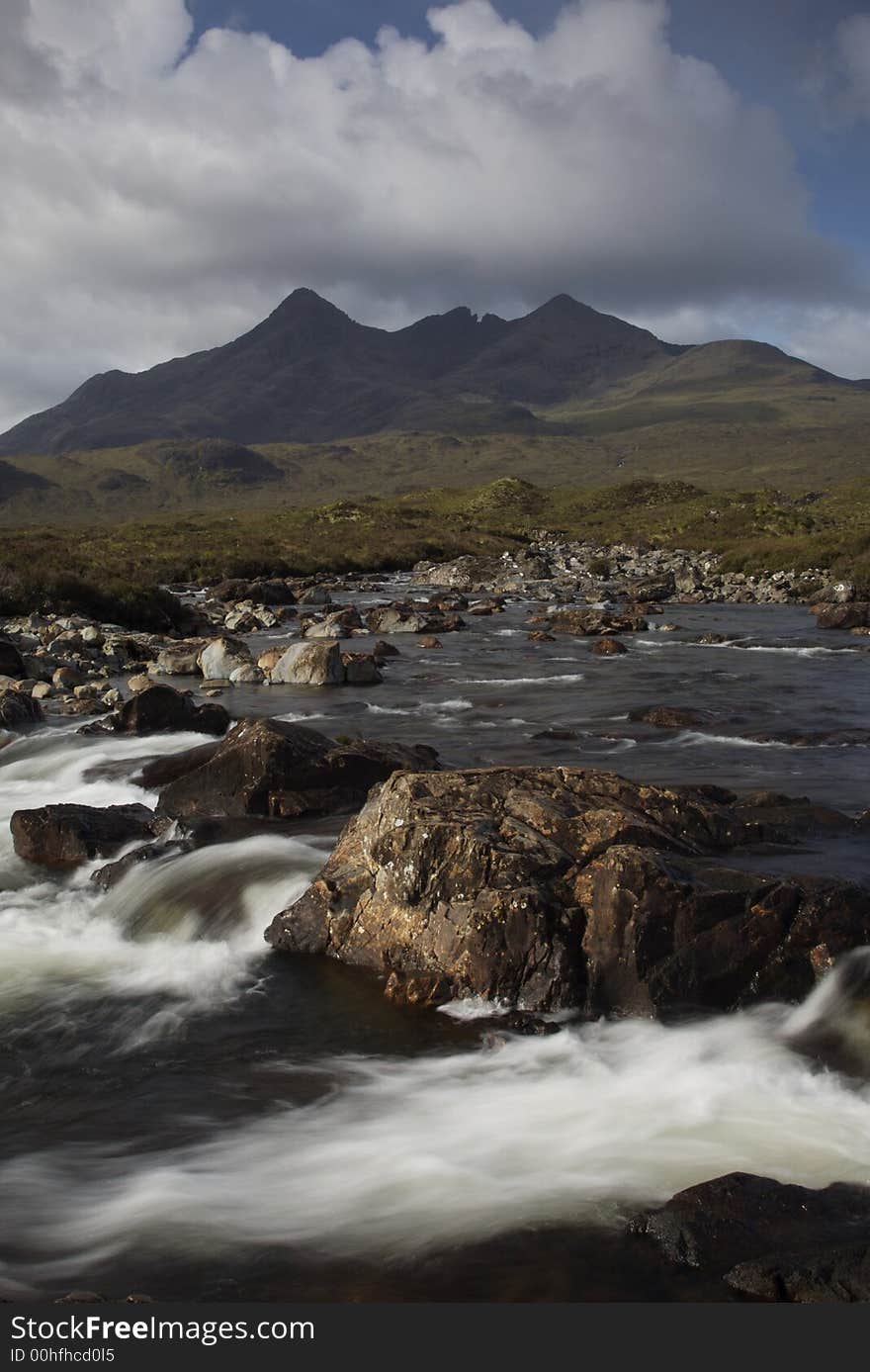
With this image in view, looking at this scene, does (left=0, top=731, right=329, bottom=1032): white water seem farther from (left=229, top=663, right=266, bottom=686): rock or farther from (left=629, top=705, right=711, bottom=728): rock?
(left=229, top=663, right=266, bottom=686): rock

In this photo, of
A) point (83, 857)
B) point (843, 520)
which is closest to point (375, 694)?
point (83, 857)

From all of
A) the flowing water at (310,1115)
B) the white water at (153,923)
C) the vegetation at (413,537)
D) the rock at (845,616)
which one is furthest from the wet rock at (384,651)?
the white water at (153,923)

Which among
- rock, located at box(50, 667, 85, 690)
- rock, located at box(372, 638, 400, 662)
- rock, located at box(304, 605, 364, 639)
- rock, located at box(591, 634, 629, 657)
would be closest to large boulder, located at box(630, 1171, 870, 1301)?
rock, located at box(50, 667, 85, 690)

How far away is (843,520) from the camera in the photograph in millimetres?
83562

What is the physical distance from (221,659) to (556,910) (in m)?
21.7

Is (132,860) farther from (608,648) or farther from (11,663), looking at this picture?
(608,648)

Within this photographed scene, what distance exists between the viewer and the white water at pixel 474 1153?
22.9 feet

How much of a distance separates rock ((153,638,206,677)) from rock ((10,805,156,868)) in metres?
16.1

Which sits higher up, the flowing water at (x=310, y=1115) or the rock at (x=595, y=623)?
the rock at (x=595, y=623)

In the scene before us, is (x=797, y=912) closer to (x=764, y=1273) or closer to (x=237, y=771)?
(x=764, y=1273)

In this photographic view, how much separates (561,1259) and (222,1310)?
217 cm

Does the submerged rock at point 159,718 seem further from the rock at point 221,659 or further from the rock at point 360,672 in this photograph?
the rock at point 221,659

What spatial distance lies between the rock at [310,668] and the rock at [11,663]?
6.81m

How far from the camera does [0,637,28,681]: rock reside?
89.8ft
